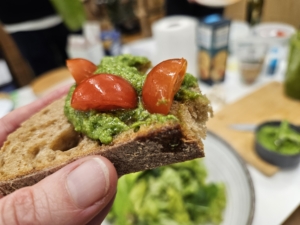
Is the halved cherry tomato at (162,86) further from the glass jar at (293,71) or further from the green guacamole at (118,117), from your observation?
the glass jar at (293,71)

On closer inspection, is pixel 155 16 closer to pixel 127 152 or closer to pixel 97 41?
pixel 97 41

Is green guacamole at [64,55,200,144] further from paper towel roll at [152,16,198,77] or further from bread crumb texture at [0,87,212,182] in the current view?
paper towel roll at [152,16,198,77]

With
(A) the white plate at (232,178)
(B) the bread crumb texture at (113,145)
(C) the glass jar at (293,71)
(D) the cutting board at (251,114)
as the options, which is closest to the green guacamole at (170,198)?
(A) the white plate at (232,178)

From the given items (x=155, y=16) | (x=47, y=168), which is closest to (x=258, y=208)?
(x=47, y=168)

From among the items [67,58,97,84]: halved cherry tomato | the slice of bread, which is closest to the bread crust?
the slice of bread

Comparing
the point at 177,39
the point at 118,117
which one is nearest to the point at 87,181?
the point at 118,117

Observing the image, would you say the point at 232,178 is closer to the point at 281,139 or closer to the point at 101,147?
the point at 281,139
